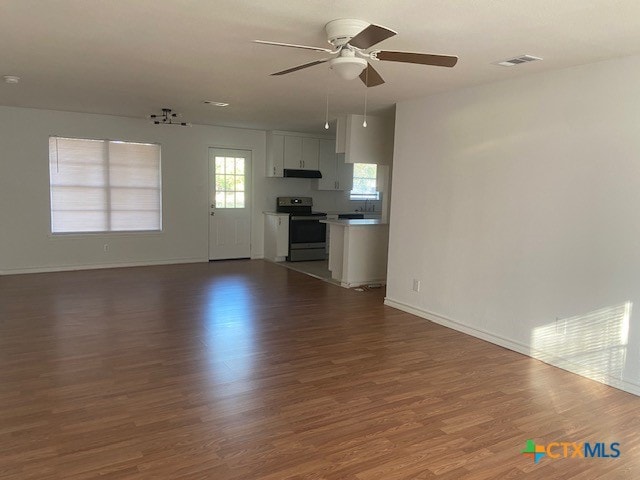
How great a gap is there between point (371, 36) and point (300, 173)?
6.64 meters

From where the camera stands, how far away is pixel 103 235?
7.58 meters

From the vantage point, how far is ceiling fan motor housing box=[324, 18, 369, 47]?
2.71 metres

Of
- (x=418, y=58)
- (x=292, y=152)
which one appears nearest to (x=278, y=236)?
(x=292, y=152)

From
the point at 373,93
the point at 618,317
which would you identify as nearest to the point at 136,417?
the point at 618,317

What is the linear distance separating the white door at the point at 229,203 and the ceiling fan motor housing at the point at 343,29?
19.6ft

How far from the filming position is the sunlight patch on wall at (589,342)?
3467 millimetres

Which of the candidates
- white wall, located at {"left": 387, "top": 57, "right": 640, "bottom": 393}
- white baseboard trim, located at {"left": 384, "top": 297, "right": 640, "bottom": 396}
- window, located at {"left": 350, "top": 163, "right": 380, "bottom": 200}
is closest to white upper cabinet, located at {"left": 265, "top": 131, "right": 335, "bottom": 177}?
window, located at {"left": 350, "top": 163, "right": 380, "bottom": 200}

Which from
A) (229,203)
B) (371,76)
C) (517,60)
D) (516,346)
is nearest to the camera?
(371,76)

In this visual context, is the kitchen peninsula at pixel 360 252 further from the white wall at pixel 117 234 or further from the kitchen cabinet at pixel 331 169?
the white wall at pixel 117 234

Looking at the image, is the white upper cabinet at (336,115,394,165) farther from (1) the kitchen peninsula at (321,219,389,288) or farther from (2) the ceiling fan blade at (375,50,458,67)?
(2) the ceiling fan blade at (375,50,458,67)

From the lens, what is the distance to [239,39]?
3.20 meters

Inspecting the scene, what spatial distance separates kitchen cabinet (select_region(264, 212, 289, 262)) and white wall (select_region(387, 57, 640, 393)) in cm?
364

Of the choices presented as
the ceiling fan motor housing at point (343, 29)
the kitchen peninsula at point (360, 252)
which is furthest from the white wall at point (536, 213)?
the ceiling fan motor housing at point (343, 29)

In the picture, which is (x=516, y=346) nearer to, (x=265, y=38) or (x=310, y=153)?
(x=265, y=38)
